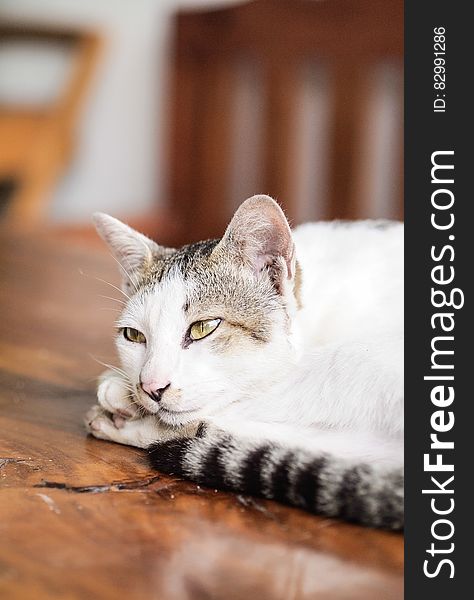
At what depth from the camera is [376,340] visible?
0.80m

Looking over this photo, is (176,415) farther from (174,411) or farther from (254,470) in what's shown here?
(254,470)

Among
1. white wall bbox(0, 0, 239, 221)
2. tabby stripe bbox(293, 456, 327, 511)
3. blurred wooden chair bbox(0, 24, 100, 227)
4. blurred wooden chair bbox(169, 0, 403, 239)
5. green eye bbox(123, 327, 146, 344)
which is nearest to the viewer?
tabby stripe bbox(293, 456, 327, 511)

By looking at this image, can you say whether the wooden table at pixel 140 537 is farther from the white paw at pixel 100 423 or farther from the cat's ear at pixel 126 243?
the cat's ear at pixel 126 243

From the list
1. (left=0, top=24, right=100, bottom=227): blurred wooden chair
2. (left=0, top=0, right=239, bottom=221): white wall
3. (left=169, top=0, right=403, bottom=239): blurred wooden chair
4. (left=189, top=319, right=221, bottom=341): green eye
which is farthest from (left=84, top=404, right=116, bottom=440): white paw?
(left=0, top=0, right=239, bottom=221): white wall

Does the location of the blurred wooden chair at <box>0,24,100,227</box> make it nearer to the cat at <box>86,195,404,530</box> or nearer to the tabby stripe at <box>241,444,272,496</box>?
the cat at <box>86,195,404,530</box>

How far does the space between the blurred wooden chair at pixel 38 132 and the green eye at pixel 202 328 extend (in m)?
2.14

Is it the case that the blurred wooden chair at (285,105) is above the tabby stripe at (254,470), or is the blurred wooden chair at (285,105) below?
above

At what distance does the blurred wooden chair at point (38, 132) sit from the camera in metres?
2.85

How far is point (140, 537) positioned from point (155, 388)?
20 cm

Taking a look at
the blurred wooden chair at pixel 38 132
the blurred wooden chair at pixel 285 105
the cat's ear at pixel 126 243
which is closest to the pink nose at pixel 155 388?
the cat's ear at pixel 126 243

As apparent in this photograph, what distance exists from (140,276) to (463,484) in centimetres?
46

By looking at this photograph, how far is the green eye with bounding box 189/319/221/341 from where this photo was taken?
0.83 m

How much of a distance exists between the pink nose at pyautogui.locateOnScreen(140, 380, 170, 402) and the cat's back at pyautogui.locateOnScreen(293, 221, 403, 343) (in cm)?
20

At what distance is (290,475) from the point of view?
0.66 m
